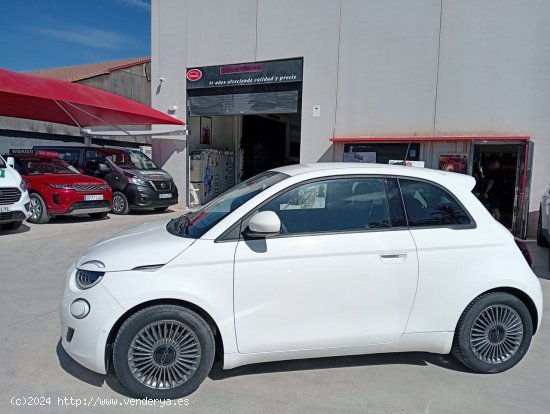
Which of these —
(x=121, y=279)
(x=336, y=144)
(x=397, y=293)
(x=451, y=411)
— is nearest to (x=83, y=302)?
(x=121, y=279)

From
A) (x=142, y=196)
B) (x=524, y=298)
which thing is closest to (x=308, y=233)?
(x=524, y=298)

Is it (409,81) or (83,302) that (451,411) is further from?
(409,81)

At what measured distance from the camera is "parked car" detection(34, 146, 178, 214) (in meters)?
11.1

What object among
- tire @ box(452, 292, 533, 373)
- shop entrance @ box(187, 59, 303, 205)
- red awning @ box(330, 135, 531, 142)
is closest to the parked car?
shop entrance @ box(187, 59, 303, 205)

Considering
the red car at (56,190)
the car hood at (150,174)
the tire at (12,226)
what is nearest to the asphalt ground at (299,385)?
the tire at (12,226)

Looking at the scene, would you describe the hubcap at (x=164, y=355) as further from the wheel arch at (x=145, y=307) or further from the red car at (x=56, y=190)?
the red car at (x=56, y=190)

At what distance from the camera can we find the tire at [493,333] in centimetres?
308

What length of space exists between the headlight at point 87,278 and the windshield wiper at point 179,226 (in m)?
0.61

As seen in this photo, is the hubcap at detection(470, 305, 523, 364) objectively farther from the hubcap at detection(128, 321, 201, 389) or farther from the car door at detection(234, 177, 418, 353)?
the hubcap at detection(128, 321, 201, 389)

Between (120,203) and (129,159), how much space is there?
152 centimetres

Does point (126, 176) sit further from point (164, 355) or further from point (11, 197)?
point (164, 355)

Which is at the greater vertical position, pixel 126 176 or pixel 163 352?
pixel 126 176

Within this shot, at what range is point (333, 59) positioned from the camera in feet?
35.3

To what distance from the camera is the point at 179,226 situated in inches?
128
